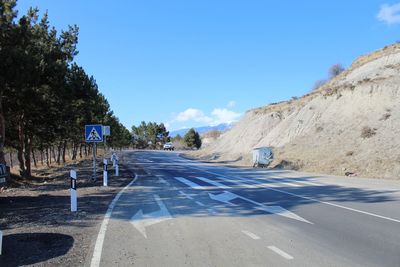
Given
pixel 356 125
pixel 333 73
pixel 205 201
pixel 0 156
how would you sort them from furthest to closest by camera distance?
pixel 333 73, pixel 356 125, pixel 0 156, pixel 205 201

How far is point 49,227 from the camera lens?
9438 mm

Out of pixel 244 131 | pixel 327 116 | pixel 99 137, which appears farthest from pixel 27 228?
pixel 244 131

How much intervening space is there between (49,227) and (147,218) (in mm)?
2224

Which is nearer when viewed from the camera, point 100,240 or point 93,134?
point 100,240

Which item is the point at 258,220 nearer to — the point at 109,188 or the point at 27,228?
the point at 27,228

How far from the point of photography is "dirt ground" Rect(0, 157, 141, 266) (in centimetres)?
696

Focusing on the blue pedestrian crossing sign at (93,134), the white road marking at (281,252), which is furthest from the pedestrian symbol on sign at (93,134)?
the white road marking at (281,252)

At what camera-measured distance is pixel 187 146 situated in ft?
408

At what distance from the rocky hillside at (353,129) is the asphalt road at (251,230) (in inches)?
495

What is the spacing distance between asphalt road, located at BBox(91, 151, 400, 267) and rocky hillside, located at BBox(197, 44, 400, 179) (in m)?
12.6

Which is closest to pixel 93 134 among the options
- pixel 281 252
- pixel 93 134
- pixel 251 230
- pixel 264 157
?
pixel 93 134

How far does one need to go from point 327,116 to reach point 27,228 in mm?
35564

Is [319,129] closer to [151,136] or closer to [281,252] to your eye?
[281,252]

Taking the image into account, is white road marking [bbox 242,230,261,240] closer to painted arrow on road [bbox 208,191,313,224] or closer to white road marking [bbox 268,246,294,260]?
white road marking [bbox 268,246,294,260]
